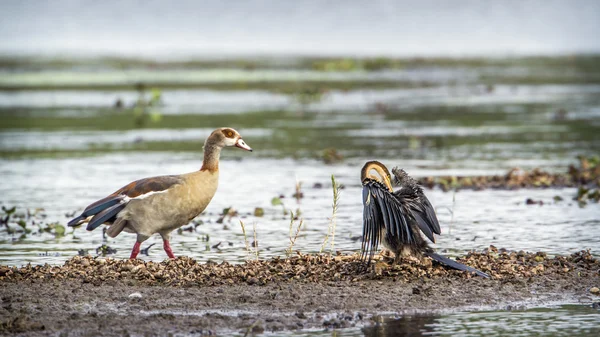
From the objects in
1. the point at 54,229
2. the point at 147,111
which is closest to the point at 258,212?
the point at 54,229

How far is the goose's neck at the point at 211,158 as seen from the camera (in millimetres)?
12781

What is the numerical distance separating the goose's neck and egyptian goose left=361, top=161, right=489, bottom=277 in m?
1.89

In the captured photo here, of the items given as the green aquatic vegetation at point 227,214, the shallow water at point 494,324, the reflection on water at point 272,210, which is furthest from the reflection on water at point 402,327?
the green aquatic vegetation at point 227,214

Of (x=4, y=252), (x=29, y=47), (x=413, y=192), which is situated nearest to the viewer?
(x=413, y=192)

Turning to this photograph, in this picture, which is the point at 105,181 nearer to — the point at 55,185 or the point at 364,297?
the point at 55,185

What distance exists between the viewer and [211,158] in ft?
42.0

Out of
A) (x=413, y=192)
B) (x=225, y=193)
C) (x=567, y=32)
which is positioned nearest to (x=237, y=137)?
(x=413, y=192)

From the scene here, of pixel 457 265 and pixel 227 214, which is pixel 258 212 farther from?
pixel 457 265

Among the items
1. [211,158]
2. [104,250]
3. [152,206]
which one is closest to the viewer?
[152,206]

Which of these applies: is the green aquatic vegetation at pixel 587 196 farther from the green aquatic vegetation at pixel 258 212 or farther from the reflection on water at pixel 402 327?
the reflection on water at pixel 402 327

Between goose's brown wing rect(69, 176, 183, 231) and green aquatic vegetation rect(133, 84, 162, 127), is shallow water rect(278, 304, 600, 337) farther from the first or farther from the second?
green aquatic vegetation rect(133, 84, 162, 127)

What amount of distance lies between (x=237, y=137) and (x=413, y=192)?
2.28 meters

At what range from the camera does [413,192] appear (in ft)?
39.1

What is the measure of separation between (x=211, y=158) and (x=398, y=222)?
2449 mm
